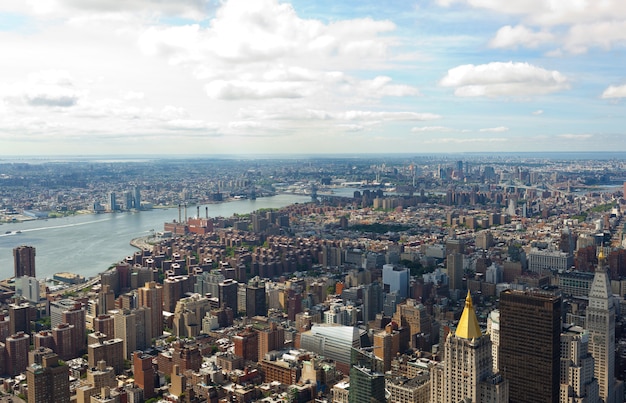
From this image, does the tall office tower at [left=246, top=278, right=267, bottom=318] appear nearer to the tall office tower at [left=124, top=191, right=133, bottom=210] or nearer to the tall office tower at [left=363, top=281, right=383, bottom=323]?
the tall office tower at [left=363, top=281, right=383, bottom=323]

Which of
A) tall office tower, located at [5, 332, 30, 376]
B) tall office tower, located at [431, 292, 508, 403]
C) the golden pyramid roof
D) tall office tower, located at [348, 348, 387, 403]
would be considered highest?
the golden pyramid roof

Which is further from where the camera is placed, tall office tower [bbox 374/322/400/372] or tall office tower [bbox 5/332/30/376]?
tall office tower [bbox 5/332/30/376]

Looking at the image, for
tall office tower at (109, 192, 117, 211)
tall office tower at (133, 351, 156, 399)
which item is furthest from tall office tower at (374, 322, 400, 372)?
tall office tower at (109, 192, 117, 211)

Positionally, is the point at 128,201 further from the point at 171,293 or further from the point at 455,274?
the point at 455,274

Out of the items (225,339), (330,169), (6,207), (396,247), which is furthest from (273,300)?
(330,169)

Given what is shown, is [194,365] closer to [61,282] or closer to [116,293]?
[116,293]
